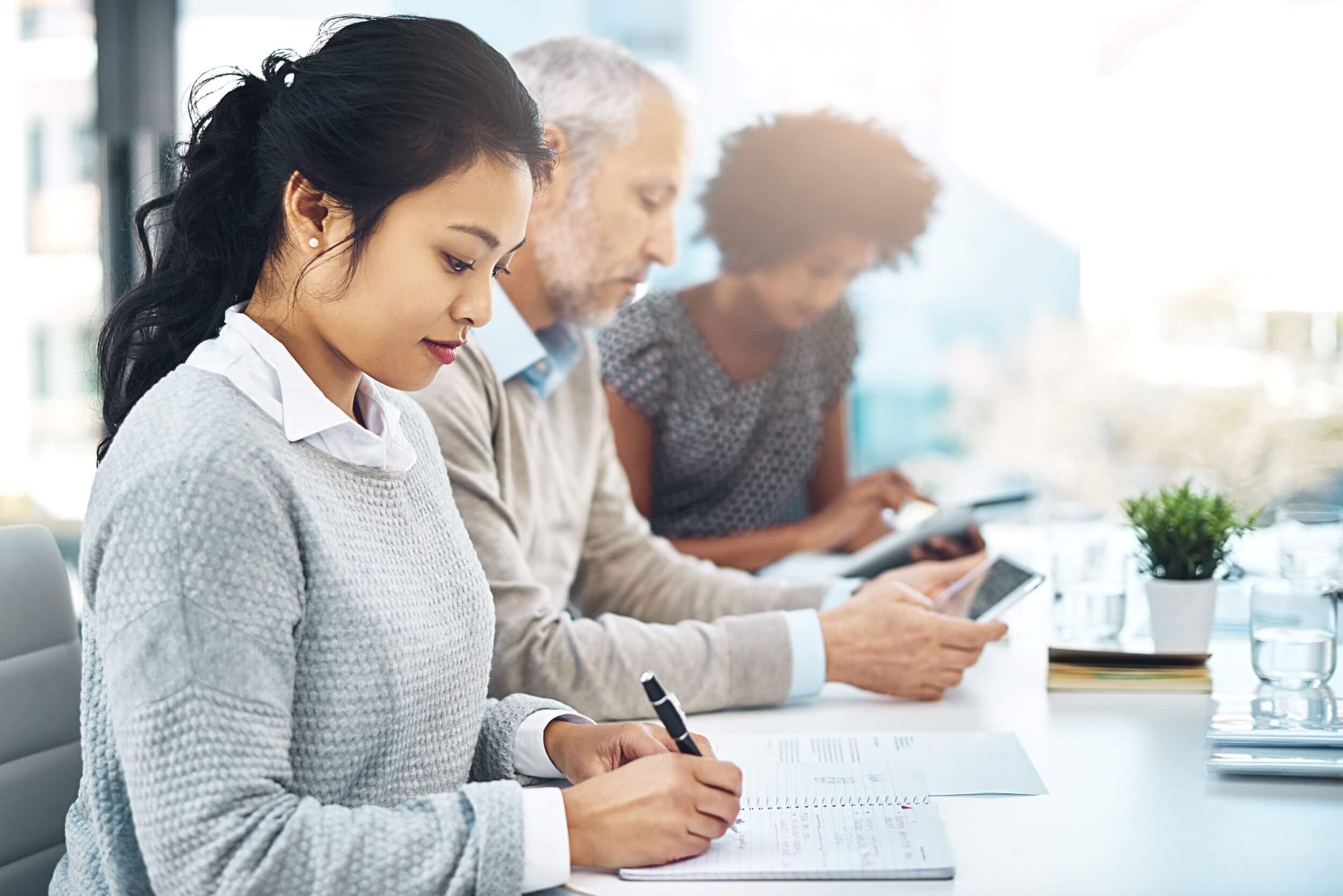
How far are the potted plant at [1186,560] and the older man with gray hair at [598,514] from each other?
0.73 ft

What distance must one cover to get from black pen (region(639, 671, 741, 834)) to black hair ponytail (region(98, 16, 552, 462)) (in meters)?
0.35

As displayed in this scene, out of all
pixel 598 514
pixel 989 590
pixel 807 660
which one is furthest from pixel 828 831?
pixel 598 514

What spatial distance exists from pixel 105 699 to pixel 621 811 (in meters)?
0.34

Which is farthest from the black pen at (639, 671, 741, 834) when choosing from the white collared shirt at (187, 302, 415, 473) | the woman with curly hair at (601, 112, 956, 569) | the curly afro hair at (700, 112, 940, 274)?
the curly afro hair at (700, 112, 940, 274)

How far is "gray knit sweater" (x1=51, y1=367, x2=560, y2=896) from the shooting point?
715mm

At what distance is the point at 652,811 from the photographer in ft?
2.76

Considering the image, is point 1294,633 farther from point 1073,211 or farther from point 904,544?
point 1073,211

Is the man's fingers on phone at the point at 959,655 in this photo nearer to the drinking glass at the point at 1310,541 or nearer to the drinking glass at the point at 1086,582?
the drinking glass at the point at 1086,582

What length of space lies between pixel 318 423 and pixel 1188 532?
963 mm

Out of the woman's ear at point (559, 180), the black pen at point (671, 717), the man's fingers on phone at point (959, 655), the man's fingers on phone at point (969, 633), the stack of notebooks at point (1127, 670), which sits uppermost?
the woman's ear at point (559, 180)

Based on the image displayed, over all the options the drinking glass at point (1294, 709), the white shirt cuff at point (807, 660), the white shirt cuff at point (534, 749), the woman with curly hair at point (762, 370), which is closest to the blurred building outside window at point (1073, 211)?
the woman with curly hair at point (762, 370)

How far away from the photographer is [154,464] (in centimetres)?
75

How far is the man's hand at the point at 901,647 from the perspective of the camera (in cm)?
127

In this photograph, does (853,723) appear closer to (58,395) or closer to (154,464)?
(154,464)
